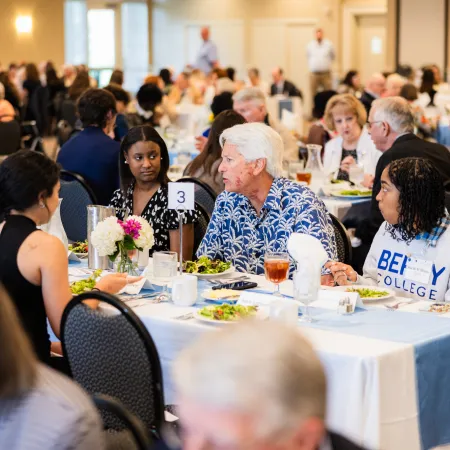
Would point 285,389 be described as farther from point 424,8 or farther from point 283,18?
point 283,18

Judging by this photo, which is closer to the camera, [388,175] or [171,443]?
[171,443]

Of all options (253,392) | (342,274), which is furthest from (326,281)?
(253,392)

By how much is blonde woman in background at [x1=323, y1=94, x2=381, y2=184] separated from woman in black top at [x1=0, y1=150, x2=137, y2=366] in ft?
11.9

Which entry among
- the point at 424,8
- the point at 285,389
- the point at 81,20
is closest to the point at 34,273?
the point at 285,389

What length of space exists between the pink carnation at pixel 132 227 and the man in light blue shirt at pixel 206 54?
49.9 feet

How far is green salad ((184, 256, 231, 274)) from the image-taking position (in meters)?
Answer: 3.66

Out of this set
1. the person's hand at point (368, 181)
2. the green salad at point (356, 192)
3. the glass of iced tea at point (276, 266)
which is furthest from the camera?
the person's hand at point (368, 181)

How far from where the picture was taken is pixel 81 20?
2036 centimetres

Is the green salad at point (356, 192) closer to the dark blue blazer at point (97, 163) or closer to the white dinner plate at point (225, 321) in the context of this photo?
the dark blue blazer at point (97, 163)

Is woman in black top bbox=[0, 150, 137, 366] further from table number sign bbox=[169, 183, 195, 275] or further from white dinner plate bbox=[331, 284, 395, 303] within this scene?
white dinner plate bbox=[331, 284, 395, 303]

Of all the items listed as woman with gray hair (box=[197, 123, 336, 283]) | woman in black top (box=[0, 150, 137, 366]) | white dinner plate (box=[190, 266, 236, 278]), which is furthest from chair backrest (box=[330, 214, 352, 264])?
woman in black top (box=[0, 150, 137, 366])

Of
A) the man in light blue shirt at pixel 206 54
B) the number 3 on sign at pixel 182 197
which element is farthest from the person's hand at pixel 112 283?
the man in light blue shirt at pixel 206 54

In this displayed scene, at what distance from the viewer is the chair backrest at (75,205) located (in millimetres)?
5230

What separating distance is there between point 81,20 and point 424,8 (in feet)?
24.2
